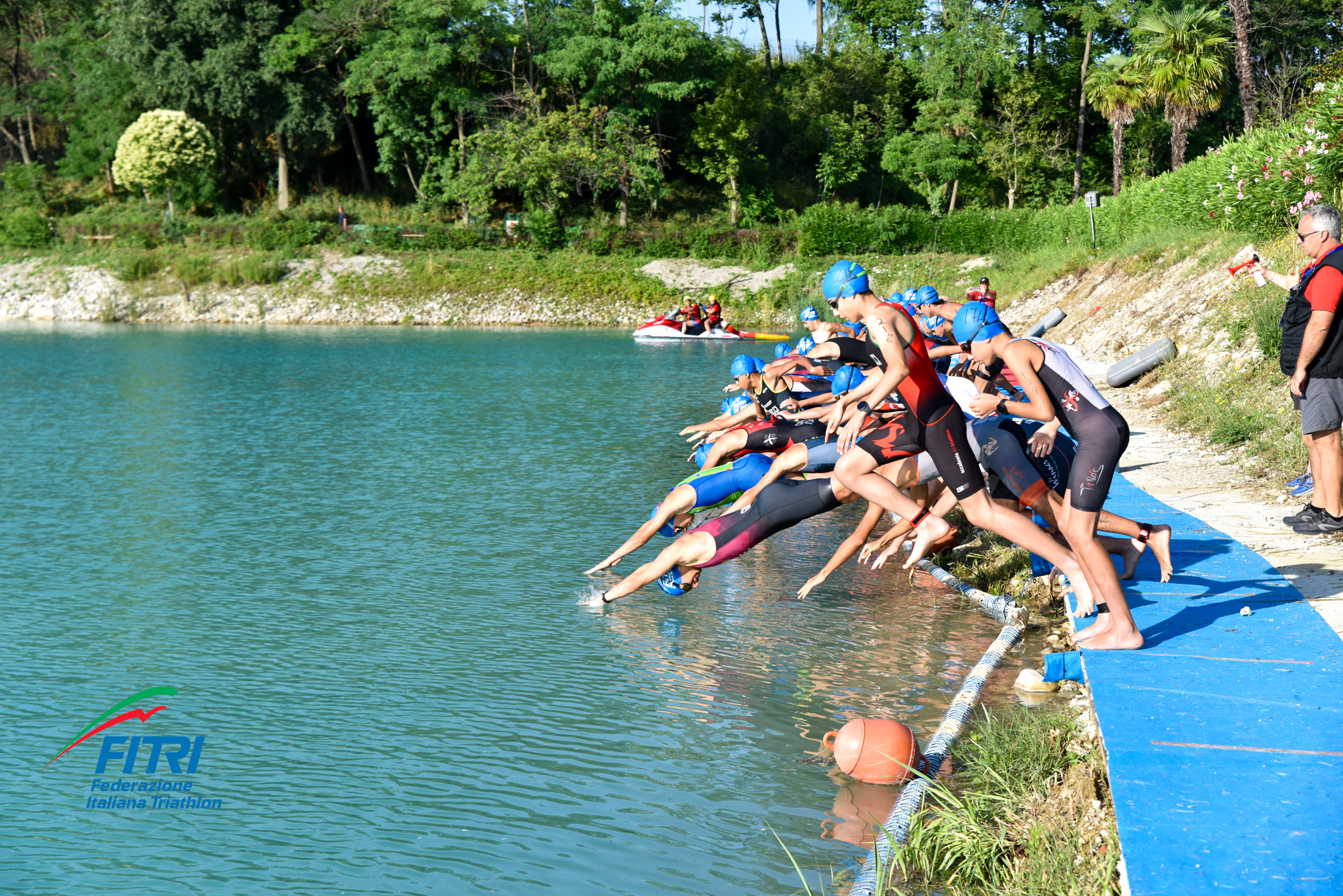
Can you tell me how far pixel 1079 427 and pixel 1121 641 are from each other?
124 centimetres

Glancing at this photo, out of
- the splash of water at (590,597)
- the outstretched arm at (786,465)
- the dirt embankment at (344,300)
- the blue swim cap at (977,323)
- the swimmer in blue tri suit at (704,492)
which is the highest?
the dirt embankment at (344,300)

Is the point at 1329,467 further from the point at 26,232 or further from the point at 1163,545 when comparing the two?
the point at 26,232

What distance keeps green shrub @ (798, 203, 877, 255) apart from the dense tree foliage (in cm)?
552

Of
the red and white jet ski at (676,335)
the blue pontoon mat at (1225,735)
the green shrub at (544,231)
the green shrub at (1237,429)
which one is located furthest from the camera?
the green shrub at (544,231)

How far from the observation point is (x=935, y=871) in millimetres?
4750

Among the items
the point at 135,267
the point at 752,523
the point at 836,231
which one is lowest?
the point at 752,523

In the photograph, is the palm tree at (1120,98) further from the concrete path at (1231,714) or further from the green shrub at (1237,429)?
the concrete path at (1231,714)

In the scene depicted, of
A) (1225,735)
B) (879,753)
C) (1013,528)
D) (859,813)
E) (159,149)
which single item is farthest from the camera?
(159,149)

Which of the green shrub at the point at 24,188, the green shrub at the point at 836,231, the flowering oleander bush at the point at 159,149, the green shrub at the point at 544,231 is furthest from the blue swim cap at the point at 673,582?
the green shrub at the point at 24,188

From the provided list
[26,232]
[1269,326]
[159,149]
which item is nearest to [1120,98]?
[1269,326]

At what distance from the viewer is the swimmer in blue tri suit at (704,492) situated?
916 centimetres

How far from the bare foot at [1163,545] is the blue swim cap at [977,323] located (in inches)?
74.3

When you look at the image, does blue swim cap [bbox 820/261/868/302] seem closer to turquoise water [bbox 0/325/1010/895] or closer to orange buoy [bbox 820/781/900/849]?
turquoise water [bbox 0/325/1010/895]

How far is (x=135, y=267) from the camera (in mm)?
50594
